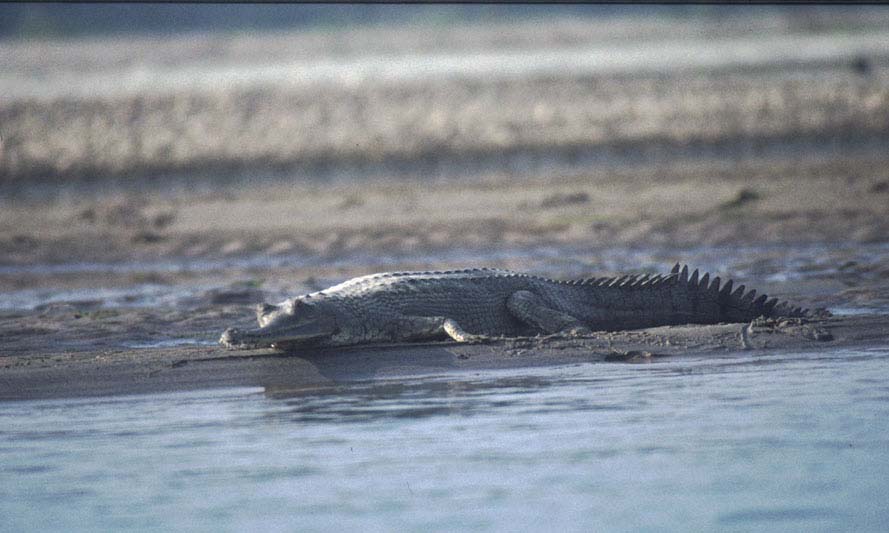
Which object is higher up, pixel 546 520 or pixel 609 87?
pixel 609 87

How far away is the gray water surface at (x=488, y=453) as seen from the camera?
17.8 ft

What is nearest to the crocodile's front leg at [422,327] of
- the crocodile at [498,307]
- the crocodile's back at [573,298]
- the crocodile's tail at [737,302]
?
the crocodile at [498,307]

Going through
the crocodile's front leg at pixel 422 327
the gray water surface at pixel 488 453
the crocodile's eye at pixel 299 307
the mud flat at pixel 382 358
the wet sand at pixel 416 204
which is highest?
the wet sand at pixel 416 204

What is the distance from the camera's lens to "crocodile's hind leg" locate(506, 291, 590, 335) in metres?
8.51

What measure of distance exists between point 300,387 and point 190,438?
114cm

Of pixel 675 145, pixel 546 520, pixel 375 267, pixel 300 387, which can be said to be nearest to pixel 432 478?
pixel 546 520

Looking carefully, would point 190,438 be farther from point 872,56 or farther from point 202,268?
point 872,56

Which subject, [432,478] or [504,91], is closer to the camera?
[432,478]

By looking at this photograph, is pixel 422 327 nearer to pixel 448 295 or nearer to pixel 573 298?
pixel 448 295

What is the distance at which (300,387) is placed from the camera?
24.9ft

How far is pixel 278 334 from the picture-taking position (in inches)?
309

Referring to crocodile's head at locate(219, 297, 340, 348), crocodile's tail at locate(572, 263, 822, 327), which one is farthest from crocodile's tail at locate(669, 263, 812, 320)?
crocodile's head at locate(219, 297, 340, 348)

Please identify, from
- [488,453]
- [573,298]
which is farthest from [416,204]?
[488,453]

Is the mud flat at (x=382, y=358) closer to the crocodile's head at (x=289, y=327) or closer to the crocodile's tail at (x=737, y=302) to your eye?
the crocodile's head at (x=289, y=327)
